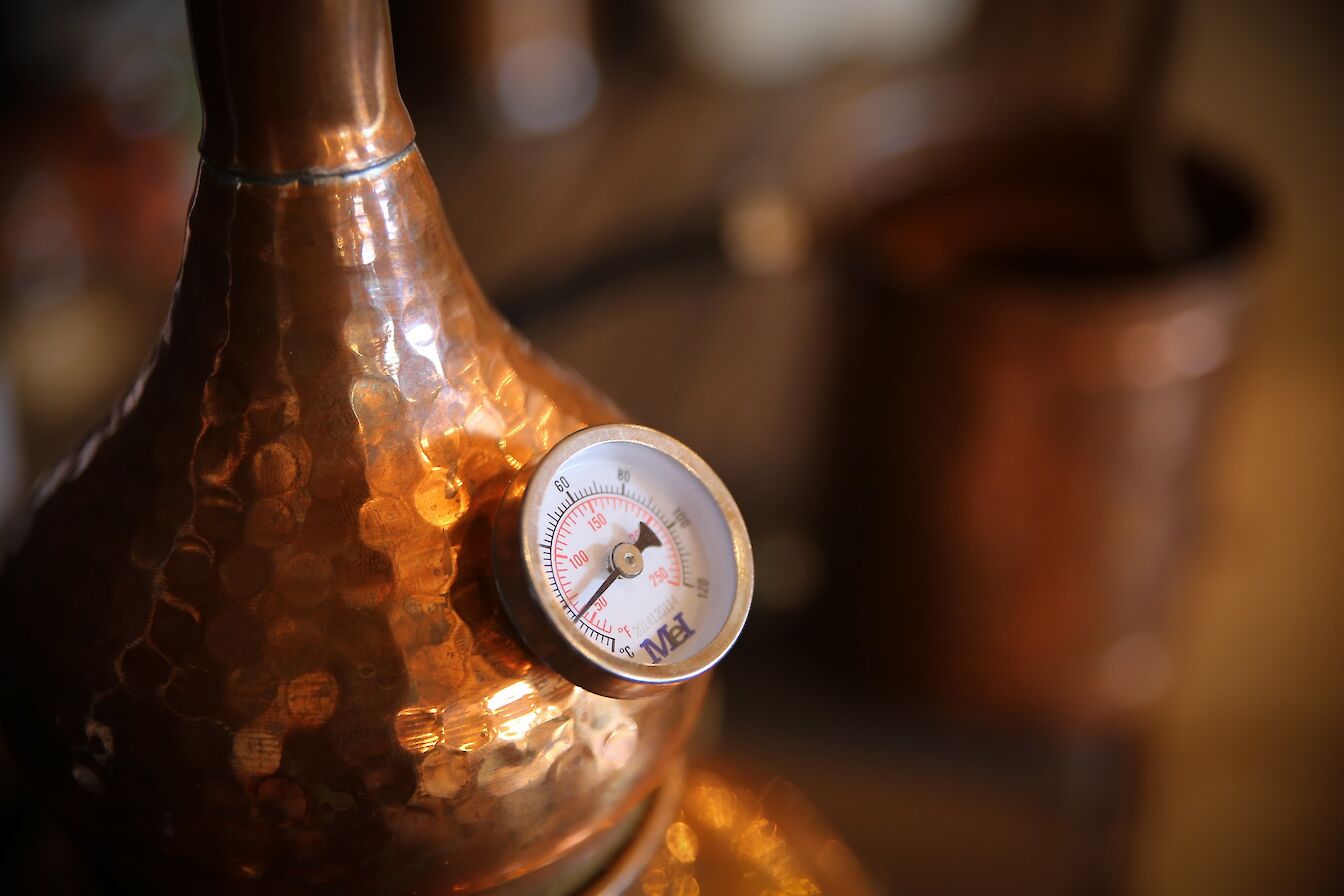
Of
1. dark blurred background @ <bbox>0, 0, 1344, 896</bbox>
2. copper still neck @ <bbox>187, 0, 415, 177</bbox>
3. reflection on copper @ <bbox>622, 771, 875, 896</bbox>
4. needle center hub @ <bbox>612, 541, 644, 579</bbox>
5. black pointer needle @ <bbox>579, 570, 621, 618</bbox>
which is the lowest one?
dark blurred background @ <bbox>0, 0, 1344, 896</bbox>

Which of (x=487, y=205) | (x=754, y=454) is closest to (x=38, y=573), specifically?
(x=754, y=454)

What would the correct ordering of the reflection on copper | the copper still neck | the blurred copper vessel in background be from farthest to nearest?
1. the blurred copper vessel in background
2. the reflection on copper
3. the copper still neck

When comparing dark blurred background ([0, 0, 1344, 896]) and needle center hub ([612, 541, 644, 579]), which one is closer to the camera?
needle center hub ([612, 541, 644, 579])

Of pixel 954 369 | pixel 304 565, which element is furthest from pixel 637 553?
pixel 954 369

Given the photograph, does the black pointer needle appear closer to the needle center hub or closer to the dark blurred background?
the needle center hub

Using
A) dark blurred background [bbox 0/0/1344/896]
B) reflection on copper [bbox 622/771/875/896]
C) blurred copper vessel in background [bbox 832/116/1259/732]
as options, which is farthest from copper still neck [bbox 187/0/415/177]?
blurred copper vessel in background [bbox 832/116/1259/732]

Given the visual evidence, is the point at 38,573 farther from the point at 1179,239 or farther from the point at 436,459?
the point at 1179,239
